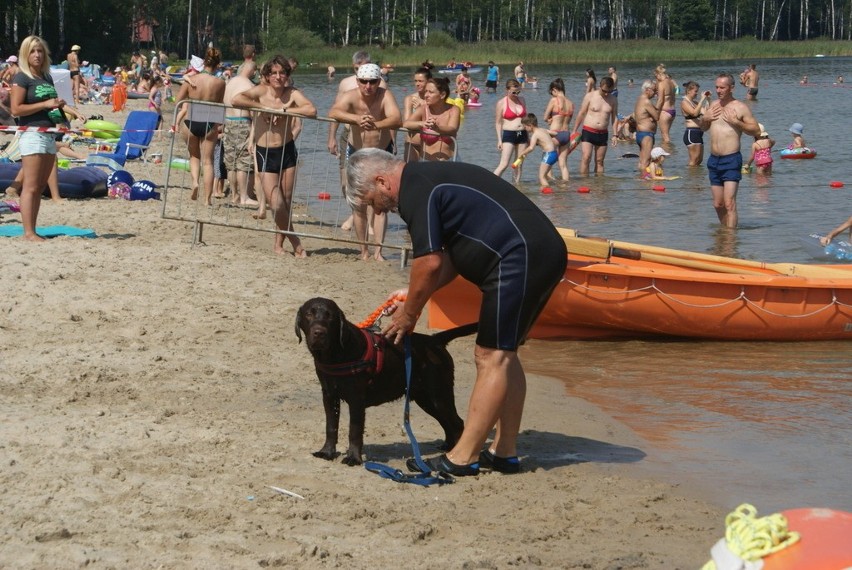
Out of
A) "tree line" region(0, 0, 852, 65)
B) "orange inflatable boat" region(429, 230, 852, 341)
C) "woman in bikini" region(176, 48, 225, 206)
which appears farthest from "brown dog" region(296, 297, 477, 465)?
"tree line" region(0, 0, 852, 65)

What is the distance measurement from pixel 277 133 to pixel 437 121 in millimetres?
1663

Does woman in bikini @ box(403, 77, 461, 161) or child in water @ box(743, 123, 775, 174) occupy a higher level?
woman in bikini @ box(403, 77, 461, 161)

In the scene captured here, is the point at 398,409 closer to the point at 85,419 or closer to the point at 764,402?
the point at 85,419

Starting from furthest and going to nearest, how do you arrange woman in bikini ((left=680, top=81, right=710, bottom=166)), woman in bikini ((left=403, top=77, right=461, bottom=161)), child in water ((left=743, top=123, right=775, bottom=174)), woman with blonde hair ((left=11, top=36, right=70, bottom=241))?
1. woman in bikini ((left=680, top=81, right=710, bottom=166))
2. child in water ((left=743, top=123, right=775, bottom=174))
3. woman in bikini ((left=403, top=77, right=461, bottom=161))
4. woman with blonde hair ((left=11, top=36, right=70, bottom=241))

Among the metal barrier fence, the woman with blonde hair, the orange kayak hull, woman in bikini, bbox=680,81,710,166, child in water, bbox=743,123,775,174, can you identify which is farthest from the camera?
woman in bikini, bbox=680,81,710,166

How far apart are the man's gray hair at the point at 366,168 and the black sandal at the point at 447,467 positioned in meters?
1.37

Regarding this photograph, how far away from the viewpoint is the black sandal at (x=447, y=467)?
5680 millimetres

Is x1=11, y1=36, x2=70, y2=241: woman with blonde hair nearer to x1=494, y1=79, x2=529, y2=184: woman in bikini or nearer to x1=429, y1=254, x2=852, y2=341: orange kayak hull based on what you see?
x1=429, y1=254, x2=852, y2=341: orange kayak hull

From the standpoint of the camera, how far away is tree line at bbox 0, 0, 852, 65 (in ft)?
199

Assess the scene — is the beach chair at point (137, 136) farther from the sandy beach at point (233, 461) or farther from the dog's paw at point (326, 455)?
the dog's paw at point (326, 455)

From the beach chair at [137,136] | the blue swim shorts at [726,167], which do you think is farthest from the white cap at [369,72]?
the beach chair at [137,136]

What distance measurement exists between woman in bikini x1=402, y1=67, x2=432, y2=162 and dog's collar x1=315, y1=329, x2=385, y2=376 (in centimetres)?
495

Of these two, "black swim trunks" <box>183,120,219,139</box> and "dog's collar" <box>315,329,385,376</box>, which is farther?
"black swim trunks" <box>183,120,219,139</box>

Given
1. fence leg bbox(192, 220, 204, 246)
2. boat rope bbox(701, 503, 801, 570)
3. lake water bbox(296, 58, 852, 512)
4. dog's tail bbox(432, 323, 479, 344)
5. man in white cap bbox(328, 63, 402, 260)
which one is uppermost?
man in white cap bbox(328, 63, 402, 260)
